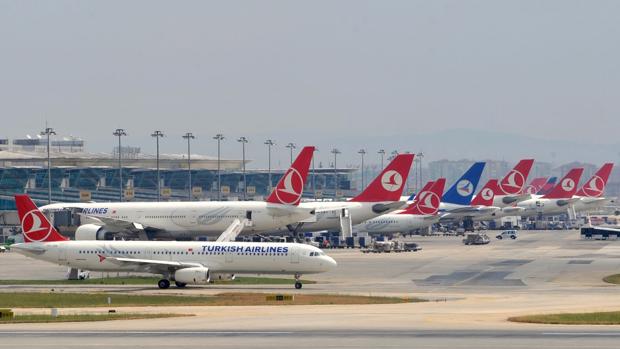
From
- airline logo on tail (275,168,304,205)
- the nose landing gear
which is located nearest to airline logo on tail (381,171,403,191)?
airline logo on tail (275,168,304,205)

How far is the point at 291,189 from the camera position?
12719 centimetres

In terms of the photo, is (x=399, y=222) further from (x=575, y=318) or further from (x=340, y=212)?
(x=575, y=318)

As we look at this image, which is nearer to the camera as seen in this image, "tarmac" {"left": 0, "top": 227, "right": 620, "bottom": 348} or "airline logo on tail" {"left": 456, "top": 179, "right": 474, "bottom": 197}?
"tarmac" {"left": 0, "top": 227, "right": 620, "bottom": 348}

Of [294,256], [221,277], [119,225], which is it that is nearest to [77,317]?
[294,256]

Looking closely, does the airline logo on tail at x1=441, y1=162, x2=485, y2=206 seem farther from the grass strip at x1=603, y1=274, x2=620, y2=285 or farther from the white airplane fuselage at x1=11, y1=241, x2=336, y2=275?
the white airplane fuselage at x1=11, y1=241, x2=336, y2=275

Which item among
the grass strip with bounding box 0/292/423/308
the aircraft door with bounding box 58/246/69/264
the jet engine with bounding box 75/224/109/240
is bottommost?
the grass strip with bounding box 0/292/423/308

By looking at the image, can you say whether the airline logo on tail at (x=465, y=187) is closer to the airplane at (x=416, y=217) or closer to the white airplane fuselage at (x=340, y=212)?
the airplane at (x=416, y=217)

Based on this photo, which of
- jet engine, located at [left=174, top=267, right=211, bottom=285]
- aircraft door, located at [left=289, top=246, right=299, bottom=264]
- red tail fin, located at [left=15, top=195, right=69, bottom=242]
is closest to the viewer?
jet engine, located at [left=174, top=267, right=211, bottom=285]

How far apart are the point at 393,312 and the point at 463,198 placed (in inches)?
4975

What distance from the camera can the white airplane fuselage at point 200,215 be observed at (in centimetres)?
12625

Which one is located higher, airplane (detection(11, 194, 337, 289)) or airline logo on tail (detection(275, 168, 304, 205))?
airline logo on tail (detection(275, 168, 304, 205))

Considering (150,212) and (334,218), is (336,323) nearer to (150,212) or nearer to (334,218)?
(150,212)

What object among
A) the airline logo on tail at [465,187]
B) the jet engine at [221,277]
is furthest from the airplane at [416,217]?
the jet engine at [221,277]

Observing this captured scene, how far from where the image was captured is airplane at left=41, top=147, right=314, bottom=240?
12612cm
